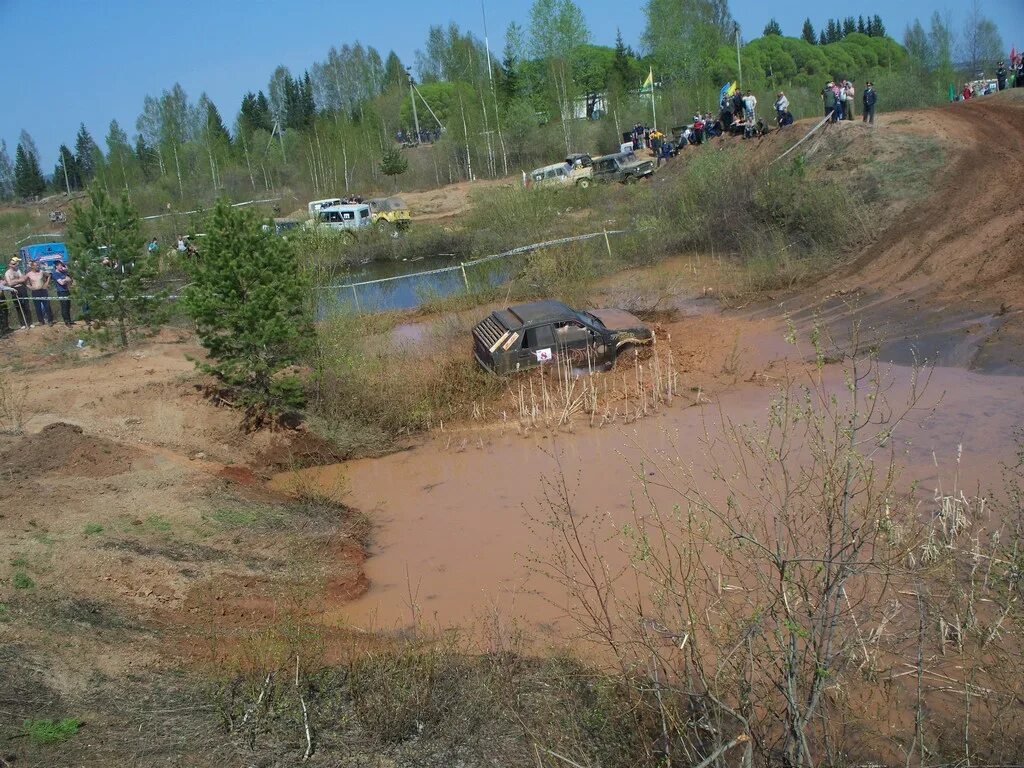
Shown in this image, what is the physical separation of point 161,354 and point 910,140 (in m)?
21.0

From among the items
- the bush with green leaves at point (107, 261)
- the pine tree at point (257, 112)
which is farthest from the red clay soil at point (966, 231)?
the pine tree at point (257, 112)

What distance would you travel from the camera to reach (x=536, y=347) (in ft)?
53.7

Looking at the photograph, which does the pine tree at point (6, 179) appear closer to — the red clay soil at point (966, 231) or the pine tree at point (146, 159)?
the pine tree at point (146, 159)

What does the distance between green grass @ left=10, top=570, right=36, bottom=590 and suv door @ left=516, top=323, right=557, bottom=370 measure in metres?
9.12

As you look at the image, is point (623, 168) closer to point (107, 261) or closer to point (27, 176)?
point (107, 261)

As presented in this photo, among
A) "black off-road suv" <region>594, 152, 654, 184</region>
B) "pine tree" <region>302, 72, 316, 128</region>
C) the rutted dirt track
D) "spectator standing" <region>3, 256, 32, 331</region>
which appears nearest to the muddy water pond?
the rutted dirt track

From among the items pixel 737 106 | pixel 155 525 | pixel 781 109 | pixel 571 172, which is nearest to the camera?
pixel 155 525

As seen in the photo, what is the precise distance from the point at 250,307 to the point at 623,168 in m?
29.9

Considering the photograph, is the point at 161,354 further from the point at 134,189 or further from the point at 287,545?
the point at 134,189

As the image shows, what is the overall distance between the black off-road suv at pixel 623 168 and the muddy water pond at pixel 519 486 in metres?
25.9

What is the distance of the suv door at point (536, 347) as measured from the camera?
1631 centimetres

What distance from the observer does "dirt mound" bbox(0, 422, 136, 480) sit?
12.5 m

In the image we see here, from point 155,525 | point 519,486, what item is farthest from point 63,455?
point 519,486

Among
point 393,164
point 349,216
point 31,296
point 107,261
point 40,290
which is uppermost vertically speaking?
point 393,164
